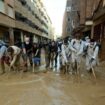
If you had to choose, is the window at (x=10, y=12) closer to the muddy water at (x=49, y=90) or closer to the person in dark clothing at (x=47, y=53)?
the person in dark clothing at (x=47, y=53)

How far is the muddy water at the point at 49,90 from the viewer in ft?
26.3

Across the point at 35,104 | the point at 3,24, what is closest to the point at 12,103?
the point at 35,104

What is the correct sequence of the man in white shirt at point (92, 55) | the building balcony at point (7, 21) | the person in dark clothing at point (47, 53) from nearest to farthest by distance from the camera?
1. the man in white shirt at point (92, 55)
2. the person in dark clothing at point (47, 53)
3. the building balcony at point (7, 21)

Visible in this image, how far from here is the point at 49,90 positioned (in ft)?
32.0

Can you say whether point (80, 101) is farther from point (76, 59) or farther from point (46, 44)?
point (46, 44)

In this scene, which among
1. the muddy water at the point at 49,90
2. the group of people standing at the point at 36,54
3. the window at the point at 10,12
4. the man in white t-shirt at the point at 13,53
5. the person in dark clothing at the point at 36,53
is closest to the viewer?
the muddy water at the point at 49,90

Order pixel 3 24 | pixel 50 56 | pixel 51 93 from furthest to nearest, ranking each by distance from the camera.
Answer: pixel 3 24 → pixel 50 56 → pixel 51 93

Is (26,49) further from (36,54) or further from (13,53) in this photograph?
(13,53)

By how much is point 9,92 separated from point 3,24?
77.8 feet

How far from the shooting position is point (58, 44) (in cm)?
1727

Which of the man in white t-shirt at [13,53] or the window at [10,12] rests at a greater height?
the window at [10,12]

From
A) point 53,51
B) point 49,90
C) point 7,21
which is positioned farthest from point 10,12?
point 49,90

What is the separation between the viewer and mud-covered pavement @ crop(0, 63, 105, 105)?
315 inches

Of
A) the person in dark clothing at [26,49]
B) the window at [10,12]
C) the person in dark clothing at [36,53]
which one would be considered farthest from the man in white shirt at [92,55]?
the window at [10,12]
